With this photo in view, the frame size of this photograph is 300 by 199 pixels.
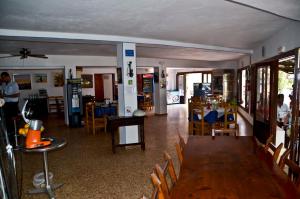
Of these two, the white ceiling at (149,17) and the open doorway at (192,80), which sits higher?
the white ceiling at (149,17)

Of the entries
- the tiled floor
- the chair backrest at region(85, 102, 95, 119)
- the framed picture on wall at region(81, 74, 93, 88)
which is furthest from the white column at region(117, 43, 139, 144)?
the framed picture on wall at region(81, 74, 93, 88)

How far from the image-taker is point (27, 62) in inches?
277

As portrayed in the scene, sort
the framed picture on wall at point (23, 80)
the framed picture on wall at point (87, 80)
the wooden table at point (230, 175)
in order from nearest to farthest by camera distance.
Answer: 1. the wooden table at point (230, 175)
2. the framed picture on wall at point (23, 80)
3. the framed picture on wall at point (87, 80)

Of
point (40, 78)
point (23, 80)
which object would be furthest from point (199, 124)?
point (23, 80)

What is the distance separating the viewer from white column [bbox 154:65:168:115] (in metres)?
9.54

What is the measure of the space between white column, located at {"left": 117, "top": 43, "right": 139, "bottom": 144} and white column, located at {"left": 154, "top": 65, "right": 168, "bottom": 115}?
455 cm

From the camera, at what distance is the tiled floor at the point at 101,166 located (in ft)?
10.5

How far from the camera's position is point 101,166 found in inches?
162

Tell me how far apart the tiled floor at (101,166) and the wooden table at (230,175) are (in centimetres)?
125

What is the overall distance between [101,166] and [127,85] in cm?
181

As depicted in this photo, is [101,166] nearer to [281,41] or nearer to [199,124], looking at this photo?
[199,124]

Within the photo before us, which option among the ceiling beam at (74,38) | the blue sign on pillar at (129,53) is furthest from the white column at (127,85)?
the ceiling beam at (74,38)

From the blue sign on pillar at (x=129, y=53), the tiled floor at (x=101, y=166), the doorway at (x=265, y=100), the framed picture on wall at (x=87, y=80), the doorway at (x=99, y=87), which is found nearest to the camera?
the tiled floor at (x=101, y=166)

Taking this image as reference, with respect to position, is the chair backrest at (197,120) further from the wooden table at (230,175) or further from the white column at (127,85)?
the wooden table at (230,175)
